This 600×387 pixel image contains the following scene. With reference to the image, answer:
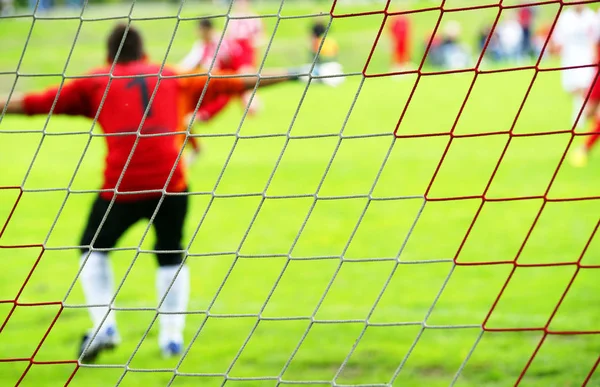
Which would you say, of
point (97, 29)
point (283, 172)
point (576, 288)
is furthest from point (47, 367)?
point (97, 29)

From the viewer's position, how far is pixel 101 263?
14.4ft

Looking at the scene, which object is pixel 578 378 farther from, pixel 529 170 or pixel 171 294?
pixel 529 170

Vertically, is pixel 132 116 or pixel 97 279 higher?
pixel 132 116

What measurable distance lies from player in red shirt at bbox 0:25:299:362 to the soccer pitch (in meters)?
0.22

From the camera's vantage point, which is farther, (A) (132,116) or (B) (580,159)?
(B) (580,159)

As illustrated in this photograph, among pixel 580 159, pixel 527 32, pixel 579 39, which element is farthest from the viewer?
pixel 527 32

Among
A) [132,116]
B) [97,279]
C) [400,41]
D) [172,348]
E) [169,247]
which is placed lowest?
[400,41]

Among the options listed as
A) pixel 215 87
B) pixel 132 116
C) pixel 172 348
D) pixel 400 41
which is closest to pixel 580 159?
pixel 215 87

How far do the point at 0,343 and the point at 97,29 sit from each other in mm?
20568

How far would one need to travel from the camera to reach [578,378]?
3.93 meters

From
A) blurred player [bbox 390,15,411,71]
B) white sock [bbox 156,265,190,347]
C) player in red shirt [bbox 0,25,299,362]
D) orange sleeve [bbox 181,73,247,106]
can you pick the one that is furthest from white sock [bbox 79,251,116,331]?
blurred player [bbox 390,15,411,71]

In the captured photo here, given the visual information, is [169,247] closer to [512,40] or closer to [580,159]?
[580,159]

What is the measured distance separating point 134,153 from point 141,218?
379 mm

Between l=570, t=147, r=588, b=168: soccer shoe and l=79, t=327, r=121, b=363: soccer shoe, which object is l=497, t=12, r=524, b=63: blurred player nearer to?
l=570, t=147, r=588, b=168: soccer shoe
